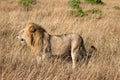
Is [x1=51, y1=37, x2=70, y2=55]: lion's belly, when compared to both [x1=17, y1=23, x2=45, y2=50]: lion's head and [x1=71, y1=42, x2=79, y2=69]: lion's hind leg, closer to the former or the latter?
[x1=71, y1=42, x2=79, y2=69]: lion's hind leg

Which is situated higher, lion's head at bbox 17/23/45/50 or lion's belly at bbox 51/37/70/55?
lion's head at bbox 17/23/45/50

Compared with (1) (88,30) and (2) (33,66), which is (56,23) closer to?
(1) (88,30)

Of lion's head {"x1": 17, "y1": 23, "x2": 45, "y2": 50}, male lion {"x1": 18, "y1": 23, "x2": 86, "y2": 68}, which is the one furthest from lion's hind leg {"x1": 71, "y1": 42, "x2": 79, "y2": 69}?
lion's head {"x1": 17, "y1": 23, "x2": 45, "y2": 50}

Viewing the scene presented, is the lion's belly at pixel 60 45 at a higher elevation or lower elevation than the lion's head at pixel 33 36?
lower

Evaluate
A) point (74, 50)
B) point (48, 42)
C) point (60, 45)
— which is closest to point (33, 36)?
point (48, 42)

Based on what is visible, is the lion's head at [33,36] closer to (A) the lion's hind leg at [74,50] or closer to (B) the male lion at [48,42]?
(B) the male lion at [48,42]

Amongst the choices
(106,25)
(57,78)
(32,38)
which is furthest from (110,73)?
(106,25)

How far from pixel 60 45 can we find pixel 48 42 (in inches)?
8.5

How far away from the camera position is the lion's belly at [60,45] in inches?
238

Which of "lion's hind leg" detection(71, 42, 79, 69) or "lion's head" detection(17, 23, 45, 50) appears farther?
"lion's hind leg" detection(71, 42, 79, 69)

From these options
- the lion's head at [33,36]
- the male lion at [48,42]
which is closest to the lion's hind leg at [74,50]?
the male lion at [48,42]

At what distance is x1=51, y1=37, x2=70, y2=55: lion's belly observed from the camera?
6.05 meters

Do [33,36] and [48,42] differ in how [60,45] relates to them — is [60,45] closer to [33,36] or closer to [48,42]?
[48,42]

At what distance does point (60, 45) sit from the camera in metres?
6.07
